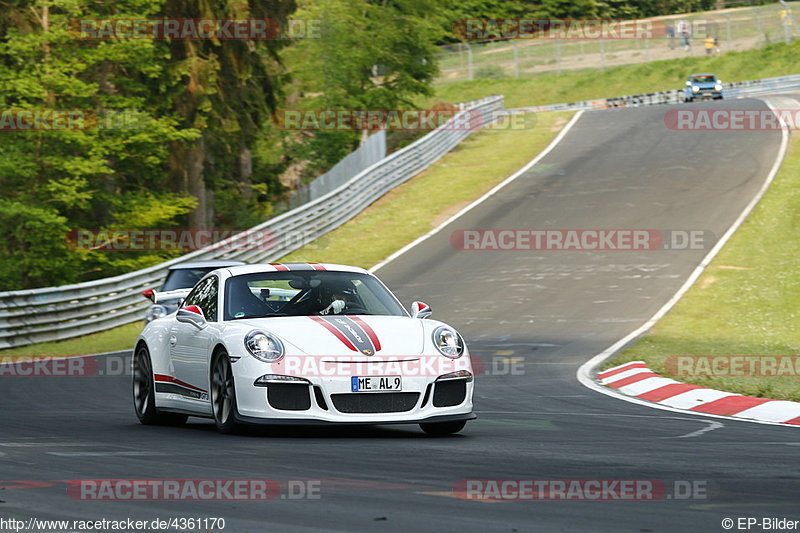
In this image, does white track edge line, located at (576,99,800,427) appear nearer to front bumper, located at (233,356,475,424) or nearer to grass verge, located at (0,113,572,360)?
front bumper, located at (233,356,475,424)

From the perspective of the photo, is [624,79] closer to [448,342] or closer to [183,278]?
[183,278]

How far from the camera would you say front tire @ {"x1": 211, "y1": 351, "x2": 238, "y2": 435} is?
10.1m

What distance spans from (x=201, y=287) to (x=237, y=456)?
351 centimetres

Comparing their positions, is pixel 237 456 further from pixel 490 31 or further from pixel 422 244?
pixel 490 31

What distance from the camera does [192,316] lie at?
1099 centimetres

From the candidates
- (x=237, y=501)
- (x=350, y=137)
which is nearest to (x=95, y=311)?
(x=237, y=501)

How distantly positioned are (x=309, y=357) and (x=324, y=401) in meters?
0.35

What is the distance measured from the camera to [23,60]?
33562 mm

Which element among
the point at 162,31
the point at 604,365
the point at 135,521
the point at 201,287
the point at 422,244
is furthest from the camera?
the point at 162,31

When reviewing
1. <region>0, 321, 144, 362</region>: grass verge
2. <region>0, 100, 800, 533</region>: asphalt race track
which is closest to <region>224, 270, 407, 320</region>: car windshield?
<region>0, 100, 800, 533</region>: asphalt race track

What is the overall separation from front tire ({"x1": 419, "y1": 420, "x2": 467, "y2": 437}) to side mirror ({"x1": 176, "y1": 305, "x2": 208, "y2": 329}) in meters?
2.08

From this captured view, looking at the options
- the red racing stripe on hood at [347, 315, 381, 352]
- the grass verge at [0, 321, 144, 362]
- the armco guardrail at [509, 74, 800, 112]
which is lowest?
the grass verge at [0, 321, 144, 362]

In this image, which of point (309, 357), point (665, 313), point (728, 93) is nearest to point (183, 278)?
point (665, 313)

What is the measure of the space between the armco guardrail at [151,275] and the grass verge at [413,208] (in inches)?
9.7
